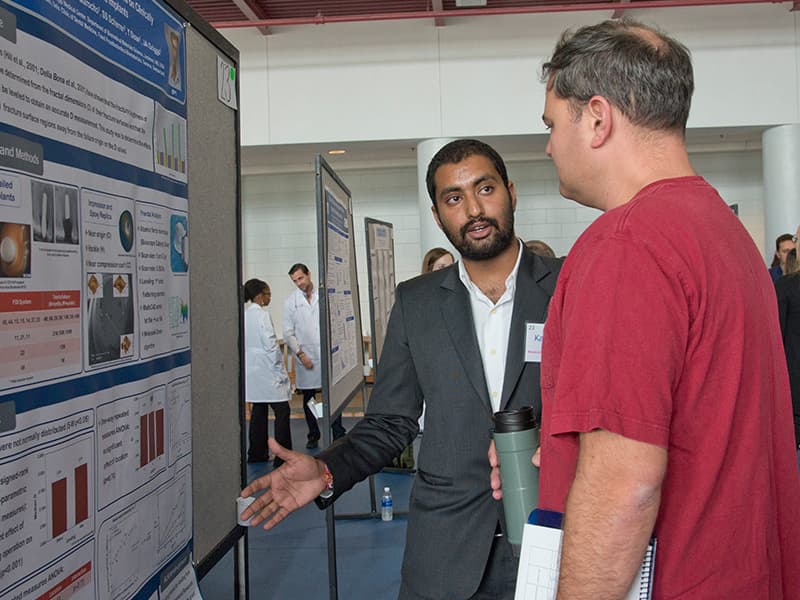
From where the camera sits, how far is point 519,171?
33.4ft

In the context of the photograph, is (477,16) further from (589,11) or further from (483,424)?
(483,424)

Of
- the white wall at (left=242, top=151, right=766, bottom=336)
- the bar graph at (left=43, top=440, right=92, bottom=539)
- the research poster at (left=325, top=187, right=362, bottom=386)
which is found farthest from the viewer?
the white wall at (left=242, top=151, right=766, bottom=336)

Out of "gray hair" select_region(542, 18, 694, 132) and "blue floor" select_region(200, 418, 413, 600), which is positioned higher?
"gray hair" select_region(542, 18, 694, 132)

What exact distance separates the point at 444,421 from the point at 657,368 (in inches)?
36.9

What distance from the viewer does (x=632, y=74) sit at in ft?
3.43

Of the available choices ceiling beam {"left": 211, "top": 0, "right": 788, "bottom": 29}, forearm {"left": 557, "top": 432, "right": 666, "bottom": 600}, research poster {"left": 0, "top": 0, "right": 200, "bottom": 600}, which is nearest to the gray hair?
forearm {"left": 557, "top": 432, "right": 666, "bottom": 600}

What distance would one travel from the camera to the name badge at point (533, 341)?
176cm

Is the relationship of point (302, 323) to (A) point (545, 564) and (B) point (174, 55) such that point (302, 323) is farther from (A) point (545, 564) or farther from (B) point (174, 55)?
(A) point (545, 564)

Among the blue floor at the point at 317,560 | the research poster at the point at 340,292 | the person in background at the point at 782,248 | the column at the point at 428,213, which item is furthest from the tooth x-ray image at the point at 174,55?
the column at the point at 428,213

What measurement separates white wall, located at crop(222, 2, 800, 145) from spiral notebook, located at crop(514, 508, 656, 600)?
291 inches

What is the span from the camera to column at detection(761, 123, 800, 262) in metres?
7.96

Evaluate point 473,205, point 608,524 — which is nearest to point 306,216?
point 473,205

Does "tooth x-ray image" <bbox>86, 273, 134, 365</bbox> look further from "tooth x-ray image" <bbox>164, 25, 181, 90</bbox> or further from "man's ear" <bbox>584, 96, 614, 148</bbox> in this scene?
"man's ear" <bbox>584, 96, 614, 148</bbox>

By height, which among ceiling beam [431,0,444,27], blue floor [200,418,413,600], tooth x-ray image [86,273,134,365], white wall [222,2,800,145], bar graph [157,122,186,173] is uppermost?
ceiling beam [431,0,444,27]
